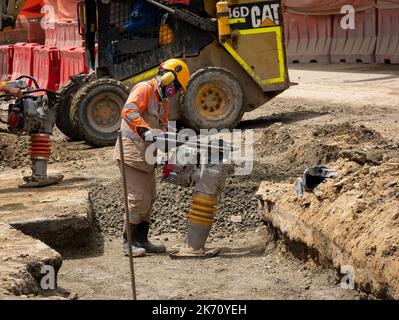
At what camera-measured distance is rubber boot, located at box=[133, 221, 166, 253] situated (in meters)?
9.91

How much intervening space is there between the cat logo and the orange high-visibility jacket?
5412mm

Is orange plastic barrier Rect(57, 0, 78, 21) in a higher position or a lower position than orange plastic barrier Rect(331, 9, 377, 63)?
higher

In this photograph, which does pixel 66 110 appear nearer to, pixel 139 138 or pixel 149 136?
pixel 139 138

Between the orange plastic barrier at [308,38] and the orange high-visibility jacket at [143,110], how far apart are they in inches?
557

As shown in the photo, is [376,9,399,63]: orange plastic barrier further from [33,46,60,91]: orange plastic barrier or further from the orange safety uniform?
the orange safety uniform

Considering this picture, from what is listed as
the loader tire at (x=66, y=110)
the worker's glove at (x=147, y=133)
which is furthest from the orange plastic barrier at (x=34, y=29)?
the worker's glove at (x=147, y=133)

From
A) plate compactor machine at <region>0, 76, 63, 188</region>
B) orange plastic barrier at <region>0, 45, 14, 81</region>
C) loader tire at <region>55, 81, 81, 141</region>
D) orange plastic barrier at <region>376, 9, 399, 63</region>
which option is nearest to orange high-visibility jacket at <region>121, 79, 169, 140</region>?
plate compactor machine at <region>0, 76, 63, 188</region>

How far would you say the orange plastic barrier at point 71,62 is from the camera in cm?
1842

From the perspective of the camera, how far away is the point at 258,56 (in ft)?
49.4

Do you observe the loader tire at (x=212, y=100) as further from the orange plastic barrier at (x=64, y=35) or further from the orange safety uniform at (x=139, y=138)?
the orange plastic barrier at (x=64, y=35)

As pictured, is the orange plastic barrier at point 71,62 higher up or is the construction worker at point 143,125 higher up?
the orange plastic barrier at point 71,62

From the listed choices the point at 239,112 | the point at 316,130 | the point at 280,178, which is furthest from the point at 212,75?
the point at 280,178

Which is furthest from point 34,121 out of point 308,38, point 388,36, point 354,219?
point 308,38

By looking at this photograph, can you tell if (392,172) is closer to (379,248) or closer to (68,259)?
(379,248)
